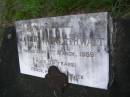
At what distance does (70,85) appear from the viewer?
3445 millimetres

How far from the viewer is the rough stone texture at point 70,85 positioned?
113 inches

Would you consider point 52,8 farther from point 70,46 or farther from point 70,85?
point 70,85

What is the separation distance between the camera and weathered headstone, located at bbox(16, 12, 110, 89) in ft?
9.80

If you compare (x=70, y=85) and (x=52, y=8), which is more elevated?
(x=52, y=8)

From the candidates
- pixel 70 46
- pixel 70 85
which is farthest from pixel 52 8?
pixel 70 85

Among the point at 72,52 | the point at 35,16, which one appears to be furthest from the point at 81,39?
the point at 35,16

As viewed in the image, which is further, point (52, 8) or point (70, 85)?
point (52, 8)

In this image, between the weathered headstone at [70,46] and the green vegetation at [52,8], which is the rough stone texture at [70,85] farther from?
the green vegetation at [52,8]

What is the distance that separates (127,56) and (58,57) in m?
0.98

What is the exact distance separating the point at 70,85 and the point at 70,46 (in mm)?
465

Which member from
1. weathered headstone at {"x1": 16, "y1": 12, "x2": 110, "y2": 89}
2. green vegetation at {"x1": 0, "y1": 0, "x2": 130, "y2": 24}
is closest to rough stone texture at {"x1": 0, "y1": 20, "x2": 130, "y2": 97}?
weathered headstone at {"x1": 16, "y1": 12, "x2": 110, "y2": 89}

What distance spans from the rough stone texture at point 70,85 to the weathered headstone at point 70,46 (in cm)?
9

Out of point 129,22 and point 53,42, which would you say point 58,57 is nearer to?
point 53,42

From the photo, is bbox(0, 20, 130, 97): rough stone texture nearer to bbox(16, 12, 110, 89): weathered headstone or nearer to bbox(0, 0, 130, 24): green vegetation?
bbox(16, 12, 110, 89): weathered headstone
